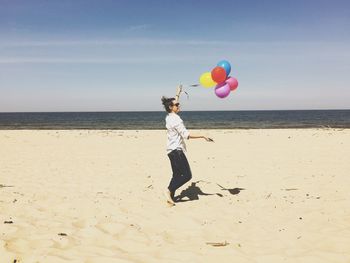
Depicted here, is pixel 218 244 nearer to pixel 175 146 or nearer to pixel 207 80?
pixel 175 146

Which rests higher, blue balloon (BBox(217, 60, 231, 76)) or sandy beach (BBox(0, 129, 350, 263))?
blue balloon (BBox(217, 60, 231, 76))

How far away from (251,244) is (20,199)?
4.20 meters

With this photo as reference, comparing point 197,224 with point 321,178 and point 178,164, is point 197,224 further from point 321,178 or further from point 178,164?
point 321,178

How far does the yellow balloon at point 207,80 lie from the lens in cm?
786

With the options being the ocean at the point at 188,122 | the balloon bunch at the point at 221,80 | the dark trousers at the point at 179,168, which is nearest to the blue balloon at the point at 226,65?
the balloon bunch at the point at 221,80

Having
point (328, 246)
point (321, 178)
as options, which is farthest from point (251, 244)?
point (321, 178)

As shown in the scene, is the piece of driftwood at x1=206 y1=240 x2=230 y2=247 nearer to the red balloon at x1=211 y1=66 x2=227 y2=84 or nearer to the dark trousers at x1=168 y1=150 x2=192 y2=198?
the dark trousers at x1=168 y1=150 x2=192 y2=198

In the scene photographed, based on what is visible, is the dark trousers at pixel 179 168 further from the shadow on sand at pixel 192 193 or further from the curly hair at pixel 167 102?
the curly hair at pixel 167 102

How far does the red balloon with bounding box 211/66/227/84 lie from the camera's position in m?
7.67

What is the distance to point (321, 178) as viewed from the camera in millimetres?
8641

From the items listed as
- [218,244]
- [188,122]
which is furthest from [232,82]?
[188,122]

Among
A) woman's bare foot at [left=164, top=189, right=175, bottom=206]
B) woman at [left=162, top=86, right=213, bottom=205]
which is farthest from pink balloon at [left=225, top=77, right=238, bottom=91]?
woman's bare foot at [left=164, top=189, right=175, bottom=206]

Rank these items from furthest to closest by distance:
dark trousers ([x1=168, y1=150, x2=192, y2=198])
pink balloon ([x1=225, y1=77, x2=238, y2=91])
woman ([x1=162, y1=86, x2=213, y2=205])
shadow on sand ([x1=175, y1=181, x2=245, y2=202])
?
pink balloon ([x1=225, y1=77, x2=238, y2=91])
shadow on sand ([x1=175, y1=181, x2=245, y2=202])
dark trousers ([x1=168, y1=150, x2=192, y2=198])
woman ([x1=162, y1=86, x2=213, y2=205])

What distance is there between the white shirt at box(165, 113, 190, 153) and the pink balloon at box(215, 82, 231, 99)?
6.45 ft
